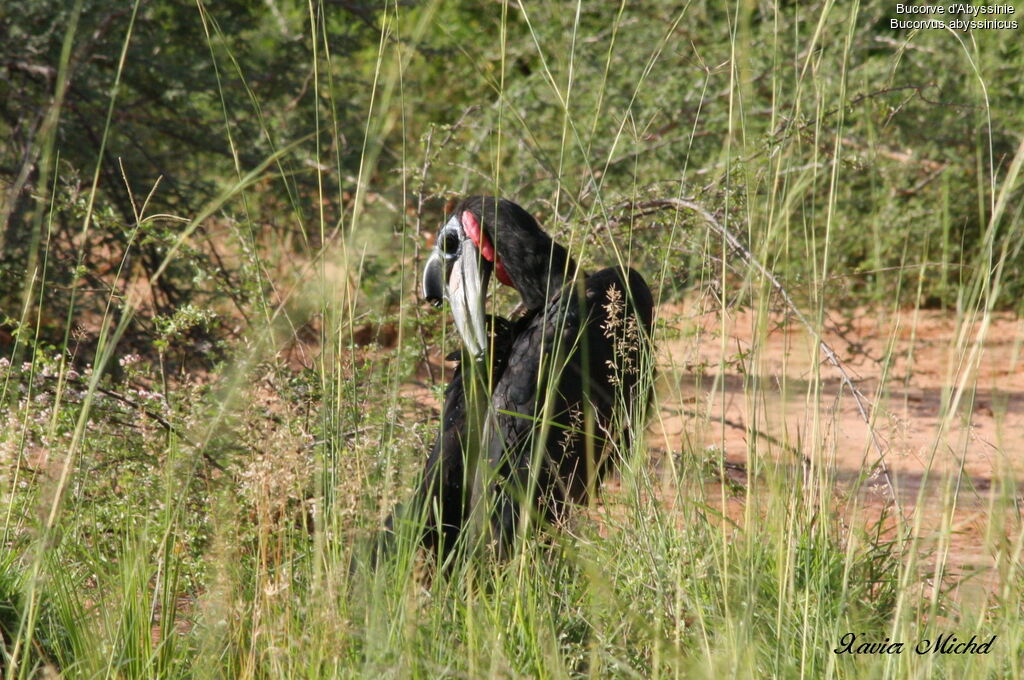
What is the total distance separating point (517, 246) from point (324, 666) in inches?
48.8

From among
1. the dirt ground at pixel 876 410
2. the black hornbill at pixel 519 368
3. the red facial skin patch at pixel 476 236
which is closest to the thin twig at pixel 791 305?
the dirt ground at pixel 876 410

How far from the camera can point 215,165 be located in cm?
622

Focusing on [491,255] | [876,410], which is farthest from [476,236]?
[876,410]

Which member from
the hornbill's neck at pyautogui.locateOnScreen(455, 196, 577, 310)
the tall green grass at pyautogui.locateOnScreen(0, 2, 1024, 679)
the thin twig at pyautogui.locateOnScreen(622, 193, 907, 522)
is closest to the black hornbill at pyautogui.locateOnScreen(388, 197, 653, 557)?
the hornbill's neck at pyautogui.locateOnScreen(455, 196, 577, 310)

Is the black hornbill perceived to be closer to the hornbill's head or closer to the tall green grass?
the hornbill's head

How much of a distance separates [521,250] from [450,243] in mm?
204

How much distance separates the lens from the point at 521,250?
9.51ft

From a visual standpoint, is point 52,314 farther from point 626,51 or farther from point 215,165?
point 626,51

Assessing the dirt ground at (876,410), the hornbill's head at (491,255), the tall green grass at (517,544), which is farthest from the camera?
the hornbill's head at (491,255)

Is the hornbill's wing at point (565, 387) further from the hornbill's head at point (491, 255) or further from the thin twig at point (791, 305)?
the thin twig at point (791, 305)

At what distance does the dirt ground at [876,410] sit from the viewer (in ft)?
6.73

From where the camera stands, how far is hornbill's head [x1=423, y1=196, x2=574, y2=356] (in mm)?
2871

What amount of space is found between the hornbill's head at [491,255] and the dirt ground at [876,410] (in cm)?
39

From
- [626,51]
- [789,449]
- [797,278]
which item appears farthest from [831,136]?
[789,449]
